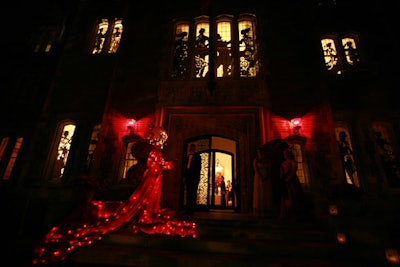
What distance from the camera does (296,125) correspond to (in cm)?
802

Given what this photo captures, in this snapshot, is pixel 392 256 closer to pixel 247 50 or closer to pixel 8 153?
pixel 247 50

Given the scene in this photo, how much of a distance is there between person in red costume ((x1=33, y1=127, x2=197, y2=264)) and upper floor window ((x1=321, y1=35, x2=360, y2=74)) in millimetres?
8347

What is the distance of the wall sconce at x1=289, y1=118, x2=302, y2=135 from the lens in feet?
26.2

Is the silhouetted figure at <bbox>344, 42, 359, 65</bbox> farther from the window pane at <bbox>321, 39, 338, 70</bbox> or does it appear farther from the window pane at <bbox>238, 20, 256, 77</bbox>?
the window pane at <bbox>238, 20, 256, 77</bbox>

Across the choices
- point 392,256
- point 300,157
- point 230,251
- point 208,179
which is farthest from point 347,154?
point 230,251

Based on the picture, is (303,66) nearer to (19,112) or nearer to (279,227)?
(279,227)

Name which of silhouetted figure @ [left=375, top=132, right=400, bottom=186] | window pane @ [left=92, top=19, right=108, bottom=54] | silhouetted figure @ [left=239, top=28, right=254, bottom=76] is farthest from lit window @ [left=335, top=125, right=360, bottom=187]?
window pane @ [left=92, top=19, right=108, bottom=54]

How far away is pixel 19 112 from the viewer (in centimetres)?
997

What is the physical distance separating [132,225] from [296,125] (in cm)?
649

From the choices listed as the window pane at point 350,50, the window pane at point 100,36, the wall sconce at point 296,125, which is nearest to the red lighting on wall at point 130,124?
the window pane at point 100,36

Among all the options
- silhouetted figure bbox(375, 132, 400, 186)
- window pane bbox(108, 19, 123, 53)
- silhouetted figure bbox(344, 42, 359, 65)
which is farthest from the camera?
window pane bbox(108, 19, 123, 53)

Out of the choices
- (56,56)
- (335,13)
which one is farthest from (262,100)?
(56,56)

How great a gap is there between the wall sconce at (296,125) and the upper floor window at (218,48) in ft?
8.41

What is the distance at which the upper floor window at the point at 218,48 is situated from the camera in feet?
30.9
